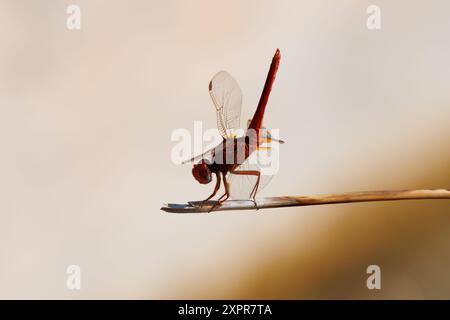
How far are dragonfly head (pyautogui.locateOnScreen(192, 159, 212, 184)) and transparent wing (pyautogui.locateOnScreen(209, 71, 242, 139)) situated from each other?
0.13 m

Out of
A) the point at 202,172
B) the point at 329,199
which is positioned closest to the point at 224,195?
the point at 202,172

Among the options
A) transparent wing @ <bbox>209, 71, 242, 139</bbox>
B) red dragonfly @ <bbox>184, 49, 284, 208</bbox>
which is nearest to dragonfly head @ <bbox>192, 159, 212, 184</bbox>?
red dragonfly @ <bbox>184, 49, 284, 208</bbox>

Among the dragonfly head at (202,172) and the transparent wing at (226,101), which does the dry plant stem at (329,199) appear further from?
the transparent wing at (226,101)

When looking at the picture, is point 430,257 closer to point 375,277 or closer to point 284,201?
point 375,277

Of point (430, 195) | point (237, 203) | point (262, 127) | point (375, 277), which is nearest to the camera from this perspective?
point (430, 195)

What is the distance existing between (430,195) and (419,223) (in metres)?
1.19

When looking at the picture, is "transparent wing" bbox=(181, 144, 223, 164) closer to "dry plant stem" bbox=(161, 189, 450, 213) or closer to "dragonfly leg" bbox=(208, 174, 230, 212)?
"dragonfly leg" bbox=(208, 174, 230, 212)

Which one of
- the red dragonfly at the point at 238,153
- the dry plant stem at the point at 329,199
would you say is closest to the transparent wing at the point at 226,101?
the red dragonfly at the point at 238,153

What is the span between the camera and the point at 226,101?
1.44 meters

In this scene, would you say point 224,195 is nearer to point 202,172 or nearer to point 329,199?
point 202,172

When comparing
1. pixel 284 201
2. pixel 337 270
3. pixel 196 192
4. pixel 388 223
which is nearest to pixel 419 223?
pixel 388 223

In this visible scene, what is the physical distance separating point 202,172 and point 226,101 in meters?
0.26

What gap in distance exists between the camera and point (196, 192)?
7.15ft

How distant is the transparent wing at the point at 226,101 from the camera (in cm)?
140
